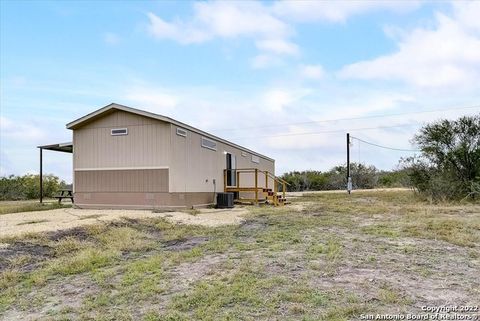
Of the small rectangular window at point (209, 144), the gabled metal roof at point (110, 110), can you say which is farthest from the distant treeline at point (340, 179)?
the gabled metal roof at point (110, 110)

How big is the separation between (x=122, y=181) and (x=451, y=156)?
1238cm

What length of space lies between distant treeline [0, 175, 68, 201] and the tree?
20.7 m

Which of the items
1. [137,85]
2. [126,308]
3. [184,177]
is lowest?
[126,308]

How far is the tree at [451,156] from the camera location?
1520cm

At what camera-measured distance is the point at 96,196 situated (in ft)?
43.9

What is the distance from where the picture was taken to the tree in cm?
1520

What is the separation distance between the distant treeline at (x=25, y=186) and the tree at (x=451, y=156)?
67.8 feet

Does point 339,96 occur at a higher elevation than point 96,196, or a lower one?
higher

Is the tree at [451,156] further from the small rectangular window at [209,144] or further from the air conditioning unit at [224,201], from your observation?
the small rectangular window at [209,144]

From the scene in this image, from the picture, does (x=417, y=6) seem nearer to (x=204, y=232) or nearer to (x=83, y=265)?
(x=204, y=232)

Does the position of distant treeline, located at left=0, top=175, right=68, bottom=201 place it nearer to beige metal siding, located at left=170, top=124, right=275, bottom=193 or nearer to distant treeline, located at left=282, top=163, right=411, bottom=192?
beige metal siding, located at left=170, top=124, right=275, bottom=193

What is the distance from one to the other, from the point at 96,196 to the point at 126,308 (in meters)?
10.5

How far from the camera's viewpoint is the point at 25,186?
78.5ft

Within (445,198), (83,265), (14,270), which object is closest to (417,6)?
(445,198)
